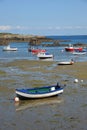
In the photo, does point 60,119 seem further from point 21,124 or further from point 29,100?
point 29,100

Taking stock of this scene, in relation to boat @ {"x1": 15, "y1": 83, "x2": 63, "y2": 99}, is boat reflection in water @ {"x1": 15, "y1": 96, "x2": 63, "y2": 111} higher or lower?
lower

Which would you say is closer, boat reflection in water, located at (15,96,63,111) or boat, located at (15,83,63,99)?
boat reflection in water, located at (15,96,63,111)

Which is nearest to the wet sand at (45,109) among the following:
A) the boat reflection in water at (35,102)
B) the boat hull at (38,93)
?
the boat reflection in water at (35,102)

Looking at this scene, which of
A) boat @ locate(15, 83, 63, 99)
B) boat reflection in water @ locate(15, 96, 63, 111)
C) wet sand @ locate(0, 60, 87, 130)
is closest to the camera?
wet sand @ locate(0, 60, 87, 130)

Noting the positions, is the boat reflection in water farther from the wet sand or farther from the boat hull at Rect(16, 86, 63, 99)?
the boat hull at Rect(16, 86, 63, 99)

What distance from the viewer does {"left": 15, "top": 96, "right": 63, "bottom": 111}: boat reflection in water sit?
20634mm

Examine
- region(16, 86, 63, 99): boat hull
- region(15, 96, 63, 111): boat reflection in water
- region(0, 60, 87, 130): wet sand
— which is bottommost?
region(15, 96, 63, 111): boat reflection in water

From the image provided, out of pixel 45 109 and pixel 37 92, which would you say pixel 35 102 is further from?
pixel 45 109

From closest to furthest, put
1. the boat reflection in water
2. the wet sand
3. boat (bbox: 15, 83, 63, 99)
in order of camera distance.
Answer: the wet sand
the boat reflection in water
boat (bbox: 15, 83, 63, 99)

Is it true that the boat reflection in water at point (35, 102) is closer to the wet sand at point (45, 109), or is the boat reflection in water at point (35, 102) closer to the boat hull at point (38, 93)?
the wet sand at point (45, 109)

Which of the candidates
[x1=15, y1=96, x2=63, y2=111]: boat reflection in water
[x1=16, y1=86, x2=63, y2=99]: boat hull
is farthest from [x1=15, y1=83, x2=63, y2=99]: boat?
[x1=15, y1=96, x2=63, y2=111]: boat reflection in water

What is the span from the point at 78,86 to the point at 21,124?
36.6 ft

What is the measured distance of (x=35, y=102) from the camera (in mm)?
21797

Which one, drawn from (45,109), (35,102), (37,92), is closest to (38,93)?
(37,92)
